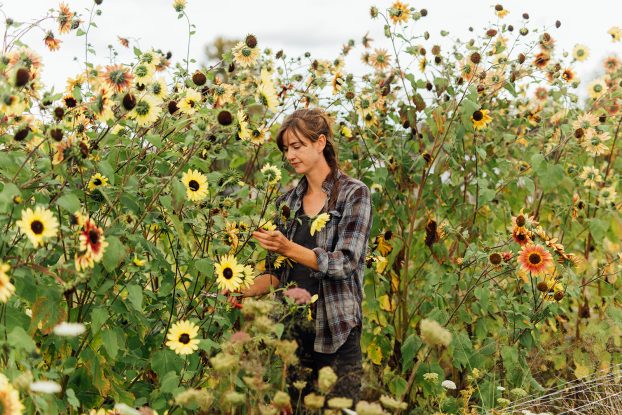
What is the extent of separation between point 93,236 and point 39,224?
14 cm

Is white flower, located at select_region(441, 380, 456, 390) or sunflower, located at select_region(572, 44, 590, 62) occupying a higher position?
sunflower, located at select_region(572, 44, 590, 62)

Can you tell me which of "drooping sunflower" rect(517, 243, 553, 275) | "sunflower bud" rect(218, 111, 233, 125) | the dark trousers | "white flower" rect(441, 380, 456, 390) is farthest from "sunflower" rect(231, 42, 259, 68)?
"white flower" rect(441, 380, 456, 390)

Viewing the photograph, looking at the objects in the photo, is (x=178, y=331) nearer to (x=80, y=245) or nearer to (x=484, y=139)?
(x=80, y=245)

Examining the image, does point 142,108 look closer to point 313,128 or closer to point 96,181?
point 96,181

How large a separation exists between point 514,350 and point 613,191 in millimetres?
1428

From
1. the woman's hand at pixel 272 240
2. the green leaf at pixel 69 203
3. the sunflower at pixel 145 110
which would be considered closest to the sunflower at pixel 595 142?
the woman's hand at pixel 272 240

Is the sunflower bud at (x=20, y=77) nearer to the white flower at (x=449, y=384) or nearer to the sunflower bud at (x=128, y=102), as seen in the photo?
the sunflower bud at (x=128, y=102)

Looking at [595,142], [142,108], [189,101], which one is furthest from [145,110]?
[595,142]

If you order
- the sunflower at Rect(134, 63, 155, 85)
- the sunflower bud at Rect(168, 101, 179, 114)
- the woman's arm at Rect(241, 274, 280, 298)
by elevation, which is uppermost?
the sunflower at Rect(134, 63, 155, 85)

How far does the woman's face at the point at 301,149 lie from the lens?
2945 millimetres

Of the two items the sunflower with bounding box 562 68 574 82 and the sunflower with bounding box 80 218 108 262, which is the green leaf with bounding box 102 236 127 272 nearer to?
the sunflower with bounding box 80 218 108 262

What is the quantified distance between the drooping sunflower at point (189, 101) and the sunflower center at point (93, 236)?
0.66 meters

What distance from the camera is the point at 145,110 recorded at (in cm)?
252

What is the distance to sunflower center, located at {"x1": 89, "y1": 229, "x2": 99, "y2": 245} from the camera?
2.15m
